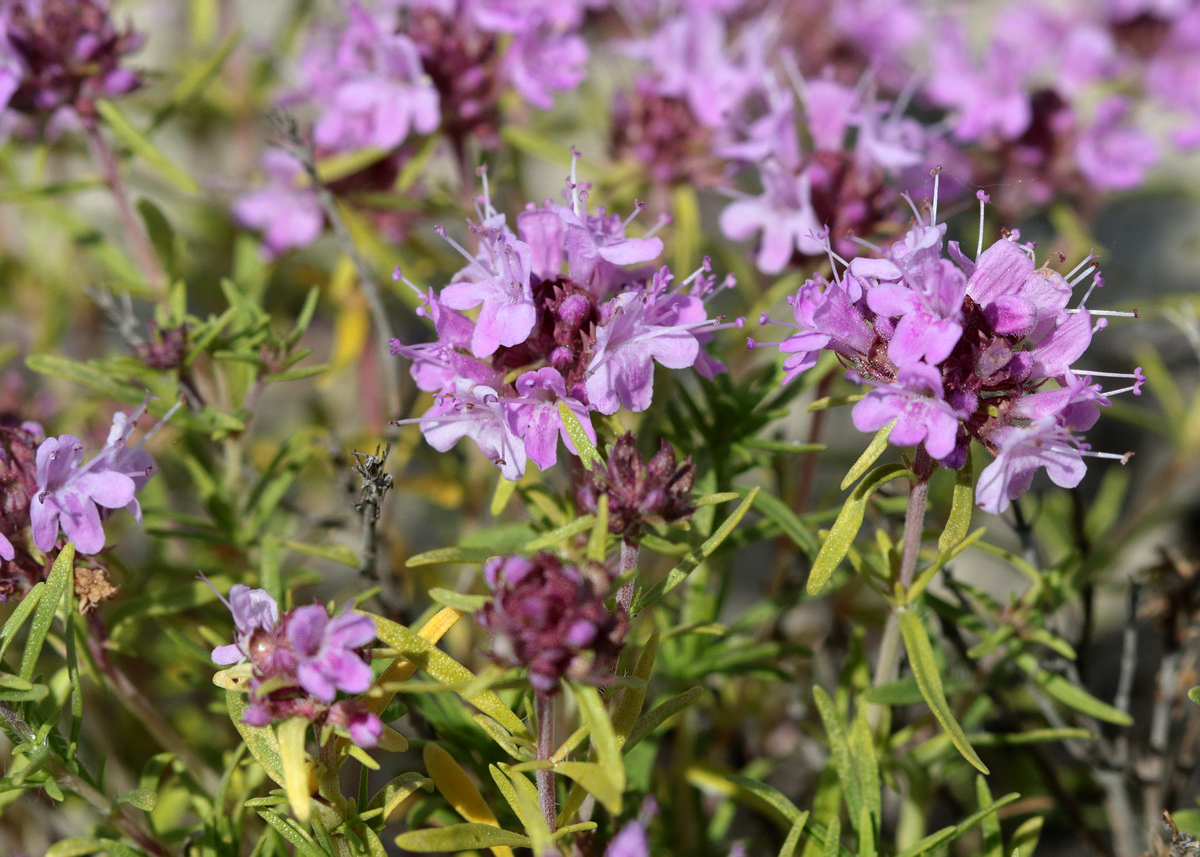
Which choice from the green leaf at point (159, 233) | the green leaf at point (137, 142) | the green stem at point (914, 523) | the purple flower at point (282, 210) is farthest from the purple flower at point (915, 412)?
the purple flower at point (282, 210)

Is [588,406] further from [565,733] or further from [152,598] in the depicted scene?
[152,598]

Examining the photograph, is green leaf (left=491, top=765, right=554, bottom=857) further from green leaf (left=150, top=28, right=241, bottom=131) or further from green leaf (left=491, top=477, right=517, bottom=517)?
green leaf (left=150, top=28, right=241, bottom=131)

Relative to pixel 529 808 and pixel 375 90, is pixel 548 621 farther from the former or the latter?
pixel 375 90

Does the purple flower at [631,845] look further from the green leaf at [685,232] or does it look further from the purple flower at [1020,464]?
the green leaf at [685,232]

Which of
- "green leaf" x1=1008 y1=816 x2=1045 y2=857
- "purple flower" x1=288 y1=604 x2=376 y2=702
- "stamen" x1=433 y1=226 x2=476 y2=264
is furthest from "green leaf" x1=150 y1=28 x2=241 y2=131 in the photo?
"green leaf" x1=1008 y1=816 x2=1045 y2=857

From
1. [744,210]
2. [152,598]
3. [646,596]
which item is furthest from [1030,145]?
[152,598]

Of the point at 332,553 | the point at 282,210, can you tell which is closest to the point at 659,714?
the point at 332,553
